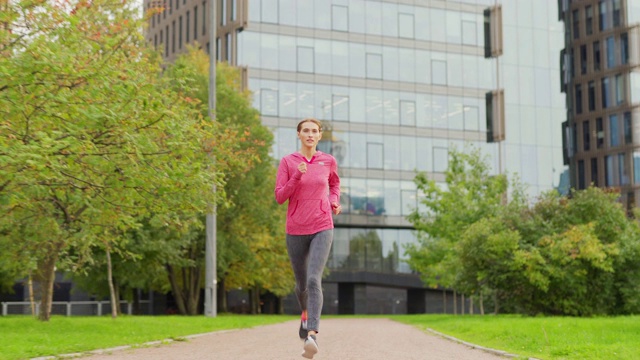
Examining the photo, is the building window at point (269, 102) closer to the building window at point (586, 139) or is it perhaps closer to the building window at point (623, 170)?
the building window at point (586, 139)

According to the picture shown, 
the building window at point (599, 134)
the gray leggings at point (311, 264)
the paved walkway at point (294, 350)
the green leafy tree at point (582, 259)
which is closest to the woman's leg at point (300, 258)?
the gray leggings at point (311, 264)

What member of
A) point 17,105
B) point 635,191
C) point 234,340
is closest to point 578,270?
point 234,340

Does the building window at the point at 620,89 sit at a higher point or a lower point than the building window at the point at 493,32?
lower

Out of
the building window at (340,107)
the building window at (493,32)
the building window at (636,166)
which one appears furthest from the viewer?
the building window at (636,166)

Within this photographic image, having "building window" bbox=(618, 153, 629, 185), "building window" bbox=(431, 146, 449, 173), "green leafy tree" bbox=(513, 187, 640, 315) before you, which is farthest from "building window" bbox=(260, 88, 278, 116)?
"green leafy tree" bbox=(513, 187, 640, 315)

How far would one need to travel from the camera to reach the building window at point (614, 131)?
223 feet

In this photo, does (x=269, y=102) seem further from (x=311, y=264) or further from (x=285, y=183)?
(x=311, y=264)

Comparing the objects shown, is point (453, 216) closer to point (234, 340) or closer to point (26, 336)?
point (234, 340)

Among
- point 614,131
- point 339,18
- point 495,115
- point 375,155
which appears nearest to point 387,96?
point 375,155

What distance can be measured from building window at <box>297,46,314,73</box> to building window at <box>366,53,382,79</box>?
13.4 ft

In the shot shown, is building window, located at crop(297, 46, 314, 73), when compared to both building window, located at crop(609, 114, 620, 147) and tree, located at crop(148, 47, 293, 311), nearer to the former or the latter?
tree, located at crop(148, 47, 293, 311)

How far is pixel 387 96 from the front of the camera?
6103 cm

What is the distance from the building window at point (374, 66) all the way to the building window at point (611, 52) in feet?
62.9

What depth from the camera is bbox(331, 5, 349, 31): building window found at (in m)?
59.8
